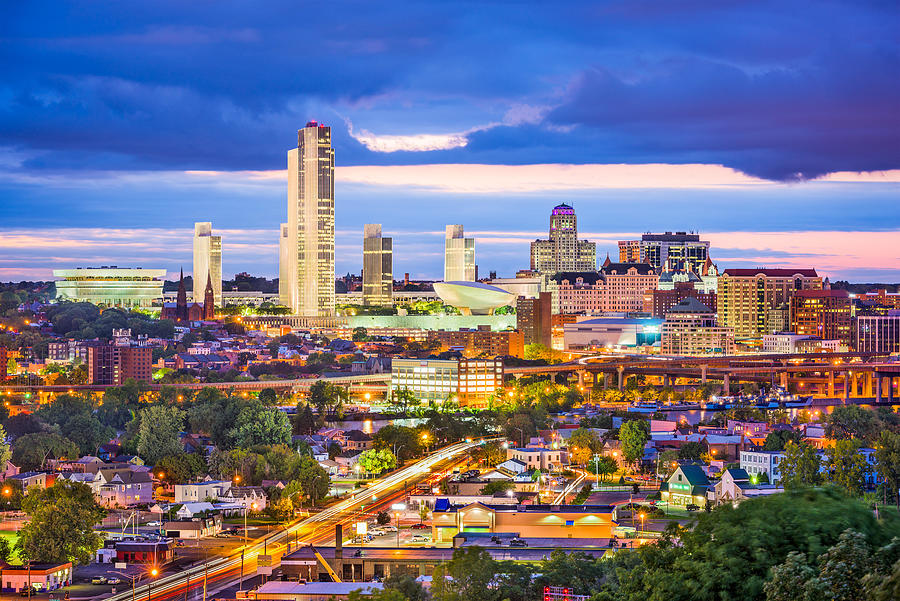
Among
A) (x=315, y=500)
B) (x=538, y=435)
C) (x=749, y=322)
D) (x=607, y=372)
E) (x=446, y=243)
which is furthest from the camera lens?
(x=446, y=243)

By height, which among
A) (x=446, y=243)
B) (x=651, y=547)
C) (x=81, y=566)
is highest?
(x=446, y=243)

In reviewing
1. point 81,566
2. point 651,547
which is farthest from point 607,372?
point 651,547

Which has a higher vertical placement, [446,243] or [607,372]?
[446,243]

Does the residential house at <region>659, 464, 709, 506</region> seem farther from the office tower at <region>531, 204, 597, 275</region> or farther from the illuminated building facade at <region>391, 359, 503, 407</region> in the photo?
the office tower at <region>531, 204, 597, 275</region>

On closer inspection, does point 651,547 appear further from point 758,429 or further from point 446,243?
point 446,243

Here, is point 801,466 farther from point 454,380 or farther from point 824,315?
point 824,315

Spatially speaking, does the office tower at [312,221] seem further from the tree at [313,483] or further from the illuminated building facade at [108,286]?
the tree at [313,483]

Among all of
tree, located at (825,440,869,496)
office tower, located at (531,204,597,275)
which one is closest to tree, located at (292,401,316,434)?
tree, located at (825,440,869,496)

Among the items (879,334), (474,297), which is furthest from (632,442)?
(474,297)

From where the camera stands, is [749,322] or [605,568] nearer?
[605,568]
